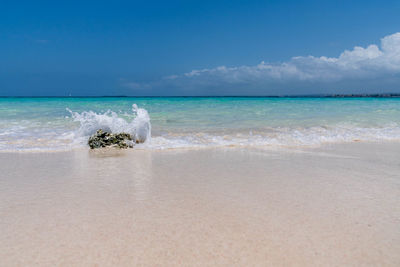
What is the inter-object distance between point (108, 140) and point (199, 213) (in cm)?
424

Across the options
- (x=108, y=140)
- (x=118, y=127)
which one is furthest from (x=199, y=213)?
(x=118, y=127)

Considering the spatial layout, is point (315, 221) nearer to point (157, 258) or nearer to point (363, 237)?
point (363, 237)

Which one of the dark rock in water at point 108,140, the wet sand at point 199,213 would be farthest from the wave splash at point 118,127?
the wet sand at point 199,213

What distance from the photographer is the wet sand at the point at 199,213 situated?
1.96 meters

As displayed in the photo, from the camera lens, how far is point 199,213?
263 centimetres

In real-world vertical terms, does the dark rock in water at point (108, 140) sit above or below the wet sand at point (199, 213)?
above

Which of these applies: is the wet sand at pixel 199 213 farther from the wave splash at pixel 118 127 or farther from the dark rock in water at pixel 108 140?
the wave splash at pixel 118 127

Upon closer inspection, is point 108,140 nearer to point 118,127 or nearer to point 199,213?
point 118,127

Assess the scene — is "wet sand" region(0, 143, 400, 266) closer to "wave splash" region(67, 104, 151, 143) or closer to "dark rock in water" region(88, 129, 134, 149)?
"dark rock in water" region(88, 129, 134, 149)

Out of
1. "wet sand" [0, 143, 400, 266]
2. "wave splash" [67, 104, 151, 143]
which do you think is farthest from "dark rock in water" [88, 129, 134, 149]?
"wet sand" [0, 143, 400, 266]

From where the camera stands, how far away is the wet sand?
77.0 inches

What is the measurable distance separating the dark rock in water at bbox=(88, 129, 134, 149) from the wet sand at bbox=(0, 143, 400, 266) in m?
1.53

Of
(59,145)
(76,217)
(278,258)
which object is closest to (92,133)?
(59,145)

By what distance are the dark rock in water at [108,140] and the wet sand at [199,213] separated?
1534 millimetres
